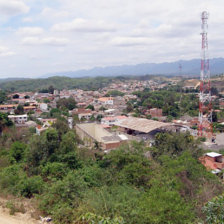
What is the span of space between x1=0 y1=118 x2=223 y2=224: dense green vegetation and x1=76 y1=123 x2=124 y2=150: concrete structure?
→ 4279 mm

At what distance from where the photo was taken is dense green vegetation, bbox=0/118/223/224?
4.48m

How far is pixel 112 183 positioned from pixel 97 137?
10.7 metres

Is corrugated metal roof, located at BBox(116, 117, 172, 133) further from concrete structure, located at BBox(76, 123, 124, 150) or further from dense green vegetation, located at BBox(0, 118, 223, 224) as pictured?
dense green vegetation, located at BBox(0, 118, 223, 224)

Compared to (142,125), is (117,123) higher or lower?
lower

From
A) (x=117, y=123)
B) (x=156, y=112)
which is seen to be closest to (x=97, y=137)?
(x=117, y=123)

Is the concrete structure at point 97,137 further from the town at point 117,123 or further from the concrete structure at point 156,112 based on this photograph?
the concrete structure at point 156,112

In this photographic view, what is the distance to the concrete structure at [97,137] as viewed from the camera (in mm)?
15727

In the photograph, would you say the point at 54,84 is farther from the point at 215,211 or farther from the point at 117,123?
the point at 215,211

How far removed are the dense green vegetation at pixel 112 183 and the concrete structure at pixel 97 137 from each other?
428 cm

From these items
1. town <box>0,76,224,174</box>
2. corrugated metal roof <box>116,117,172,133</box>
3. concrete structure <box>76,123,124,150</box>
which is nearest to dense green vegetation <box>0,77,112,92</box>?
town <box>0,76,224,174</box>

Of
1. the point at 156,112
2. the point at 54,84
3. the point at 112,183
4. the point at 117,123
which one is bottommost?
the point at 117,123

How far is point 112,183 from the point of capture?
23.9ft

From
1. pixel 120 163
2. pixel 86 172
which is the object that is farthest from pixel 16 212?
pixel 120 163

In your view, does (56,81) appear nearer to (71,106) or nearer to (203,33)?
(71,106)
